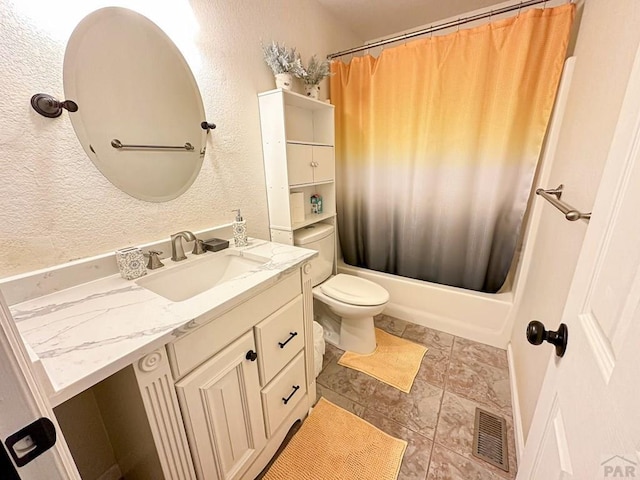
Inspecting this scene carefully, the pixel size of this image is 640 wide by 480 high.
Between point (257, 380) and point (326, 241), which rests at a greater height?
point (326, 241)

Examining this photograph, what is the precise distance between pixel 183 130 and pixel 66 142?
1.34ft

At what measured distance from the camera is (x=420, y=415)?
52.0 inches

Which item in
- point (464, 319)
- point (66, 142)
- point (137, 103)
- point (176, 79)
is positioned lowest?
point (464, 319)

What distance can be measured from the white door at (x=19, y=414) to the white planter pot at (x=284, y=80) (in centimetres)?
147

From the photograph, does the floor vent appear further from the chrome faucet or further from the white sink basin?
the chrome faucet

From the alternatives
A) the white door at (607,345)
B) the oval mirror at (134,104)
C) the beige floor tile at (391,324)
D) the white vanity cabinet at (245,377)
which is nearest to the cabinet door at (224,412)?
the white vanity cabinet at (245,377)

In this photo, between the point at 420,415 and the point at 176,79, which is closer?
the point at 176,79

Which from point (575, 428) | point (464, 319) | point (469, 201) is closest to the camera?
point (575, 428)

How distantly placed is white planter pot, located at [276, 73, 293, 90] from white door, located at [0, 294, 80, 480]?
1.47 meters

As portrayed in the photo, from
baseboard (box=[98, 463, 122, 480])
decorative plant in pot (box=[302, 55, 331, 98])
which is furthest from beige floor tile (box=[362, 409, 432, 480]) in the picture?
decorative plant in pot (box=[302, 55, 331, 98])

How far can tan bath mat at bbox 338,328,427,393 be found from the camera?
1.54 meters

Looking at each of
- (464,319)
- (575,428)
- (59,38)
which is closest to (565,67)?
(464,319)

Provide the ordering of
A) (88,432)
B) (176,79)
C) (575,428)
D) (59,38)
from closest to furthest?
(575,428) → (59,38) → (88,432) → (176,79)

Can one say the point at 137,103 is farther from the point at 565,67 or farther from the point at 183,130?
the point at 565,67
